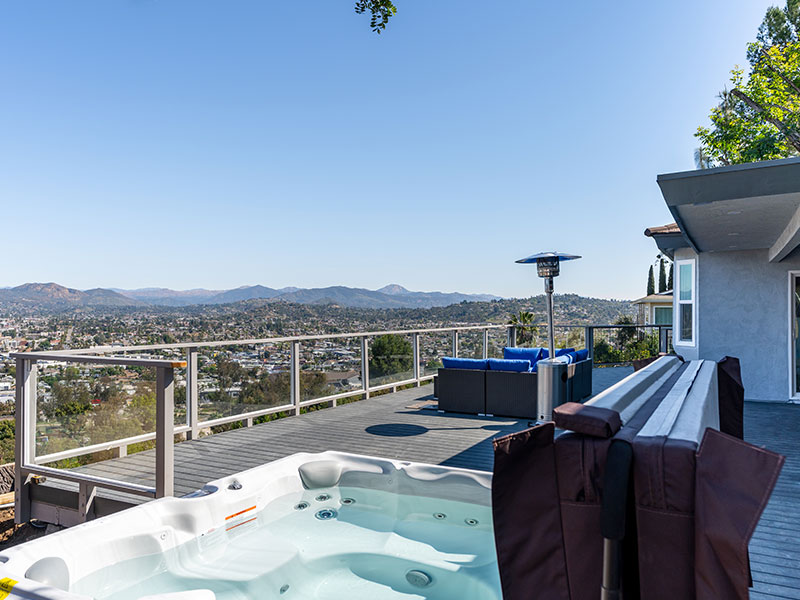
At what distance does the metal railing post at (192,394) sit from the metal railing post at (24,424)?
140 cm

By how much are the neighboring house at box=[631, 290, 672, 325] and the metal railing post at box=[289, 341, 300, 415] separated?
12.1 meters

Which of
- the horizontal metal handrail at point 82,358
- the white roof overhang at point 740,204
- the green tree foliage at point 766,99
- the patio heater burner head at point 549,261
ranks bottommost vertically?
the horizontal metal handrail at point 82,358

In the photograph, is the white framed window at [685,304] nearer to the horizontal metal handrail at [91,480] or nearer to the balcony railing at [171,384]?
the balcony railing at [171,384]

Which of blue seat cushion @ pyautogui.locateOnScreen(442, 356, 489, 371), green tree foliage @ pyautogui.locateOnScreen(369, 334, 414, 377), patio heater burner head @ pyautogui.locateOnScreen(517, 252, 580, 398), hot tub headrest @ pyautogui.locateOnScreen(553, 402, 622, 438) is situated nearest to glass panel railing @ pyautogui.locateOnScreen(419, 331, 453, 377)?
green tree foliage @ pyautogui.locateOnScreen(369, 334, 414, 377)

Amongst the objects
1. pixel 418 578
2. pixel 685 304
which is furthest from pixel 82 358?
pixel 685 304

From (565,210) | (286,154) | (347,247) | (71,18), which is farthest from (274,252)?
(71,18)

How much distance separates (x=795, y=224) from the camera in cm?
556

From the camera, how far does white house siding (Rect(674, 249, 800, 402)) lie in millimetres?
7994

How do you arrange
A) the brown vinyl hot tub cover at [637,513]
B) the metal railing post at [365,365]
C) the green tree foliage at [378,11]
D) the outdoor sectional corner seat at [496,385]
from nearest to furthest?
1. the brown vinyl hot tub cover at [637,513]
2. the green tree foliage at [378,11]
3. the outdoor sectional corner seat at [496,385]
4. the metal railing post at [365,365]

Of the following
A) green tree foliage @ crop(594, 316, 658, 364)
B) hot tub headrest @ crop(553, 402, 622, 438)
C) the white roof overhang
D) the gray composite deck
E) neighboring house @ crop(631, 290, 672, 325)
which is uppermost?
the white roof overhang

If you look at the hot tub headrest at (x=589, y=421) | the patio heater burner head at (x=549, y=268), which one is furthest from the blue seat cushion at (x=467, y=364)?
the hot tub headrest at (x=589, y=421)

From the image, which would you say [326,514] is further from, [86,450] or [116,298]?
[116,298]

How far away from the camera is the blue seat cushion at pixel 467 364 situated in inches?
275

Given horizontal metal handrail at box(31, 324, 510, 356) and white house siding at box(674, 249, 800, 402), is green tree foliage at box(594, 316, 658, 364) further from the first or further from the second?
horizontal metal handrail at box(31, 324, 510, 356)
